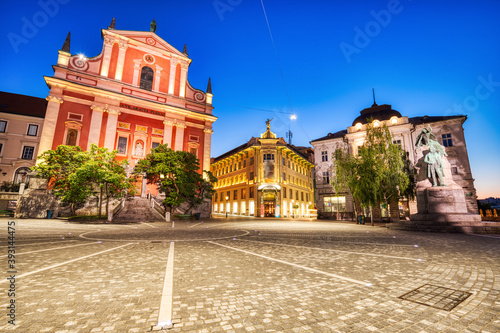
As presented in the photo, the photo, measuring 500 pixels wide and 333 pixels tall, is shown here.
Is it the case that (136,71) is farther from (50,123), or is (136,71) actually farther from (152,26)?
(50,123)

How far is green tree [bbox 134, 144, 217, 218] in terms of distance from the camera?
2439 cm

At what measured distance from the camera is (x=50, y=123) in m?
25.7

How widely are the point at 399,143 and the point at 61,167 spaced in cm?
4336

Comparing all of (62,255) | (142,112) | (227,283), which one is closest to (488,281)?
(227,283)

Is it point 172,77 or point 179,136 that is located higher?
point 172,77

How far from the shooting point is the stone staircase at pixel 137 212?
21781 millimetres

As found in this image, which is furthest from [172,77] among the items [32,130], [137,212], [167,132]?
[32,130]

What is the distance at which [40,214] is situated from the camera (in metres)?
21.3

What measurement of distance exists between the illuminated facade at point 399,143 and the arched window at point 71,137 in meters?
36.0

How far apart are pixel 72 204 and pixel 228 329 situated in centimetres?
2826

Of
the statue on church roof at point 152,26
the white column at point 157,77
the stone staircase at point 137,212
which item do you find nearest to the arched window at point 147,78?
the white column at point 157,77

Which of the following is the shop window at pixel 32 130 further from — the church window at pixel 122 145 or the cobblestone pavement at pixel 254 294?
the cobblestone pavement at pixel 254 294

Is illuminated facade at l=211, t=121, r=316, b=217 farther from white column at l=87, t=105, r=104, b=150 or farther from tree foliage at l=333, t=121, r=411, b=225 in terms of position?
white column at l=87, t=105, r=104, b=150

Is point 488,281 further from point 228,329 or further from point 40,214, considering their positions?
point 40,214
